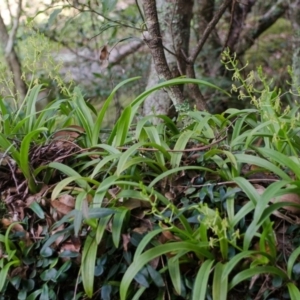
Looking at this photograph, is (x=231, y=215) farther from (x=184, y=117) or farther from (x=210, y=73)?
(x=210, y=73)

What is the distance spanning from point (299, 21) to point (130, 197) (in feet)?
7.78

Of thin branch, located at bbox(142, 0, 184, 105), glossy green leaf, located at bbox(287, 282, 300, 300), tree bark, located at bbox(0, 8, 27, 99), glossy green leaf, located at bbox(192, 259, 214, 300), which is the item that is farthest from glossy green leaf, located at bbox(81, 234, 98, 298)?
tree bark, located at bbox(0, 8, 27, 99)

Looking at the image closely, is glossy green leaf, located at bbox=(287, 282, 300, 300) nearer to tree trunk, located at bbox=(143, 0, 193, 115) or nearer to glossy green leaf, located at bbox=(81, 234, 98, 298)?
glossy green leaf, located at bbox=(81, 234, 98, 298)

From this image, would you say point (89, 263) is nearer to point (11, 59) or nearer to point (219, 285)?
point (219, 285)

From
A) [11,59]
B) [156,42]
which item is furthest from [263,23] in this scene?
[156,42]

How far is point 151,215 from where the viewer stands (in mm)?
1171

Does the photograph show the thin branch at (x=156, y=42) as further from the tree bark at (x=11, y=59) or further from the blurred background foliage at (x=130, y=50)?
the blurred background foliage at (x=130, y=50)

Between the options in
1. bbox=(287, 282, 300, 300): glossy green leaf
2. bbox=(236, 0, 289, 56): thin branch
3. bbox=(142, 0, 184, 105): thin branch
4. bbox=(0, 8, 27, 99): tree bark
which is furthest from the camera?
bbox=(236, 0, 289, 56): thin branch

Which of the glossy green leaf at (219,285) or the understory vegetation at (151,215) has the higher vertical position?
the understory vegetation at (151,215)

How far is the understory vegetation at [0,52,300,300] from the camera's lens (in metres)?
1.06

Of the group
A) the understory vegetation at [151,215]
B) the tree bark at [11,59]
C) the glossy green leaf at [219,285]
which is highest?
the tree bark at [11,59]

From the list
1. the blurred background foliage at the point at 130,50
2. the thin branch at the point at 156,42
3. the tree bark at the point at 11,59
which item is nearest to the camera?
the thin branch at the point at 156,42

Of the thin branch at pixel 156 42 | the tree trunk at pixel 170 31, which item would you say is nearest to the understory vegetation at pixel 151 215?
the thin branch at pixel 156 42

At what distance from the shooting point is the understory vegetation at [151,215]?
1.06 m
